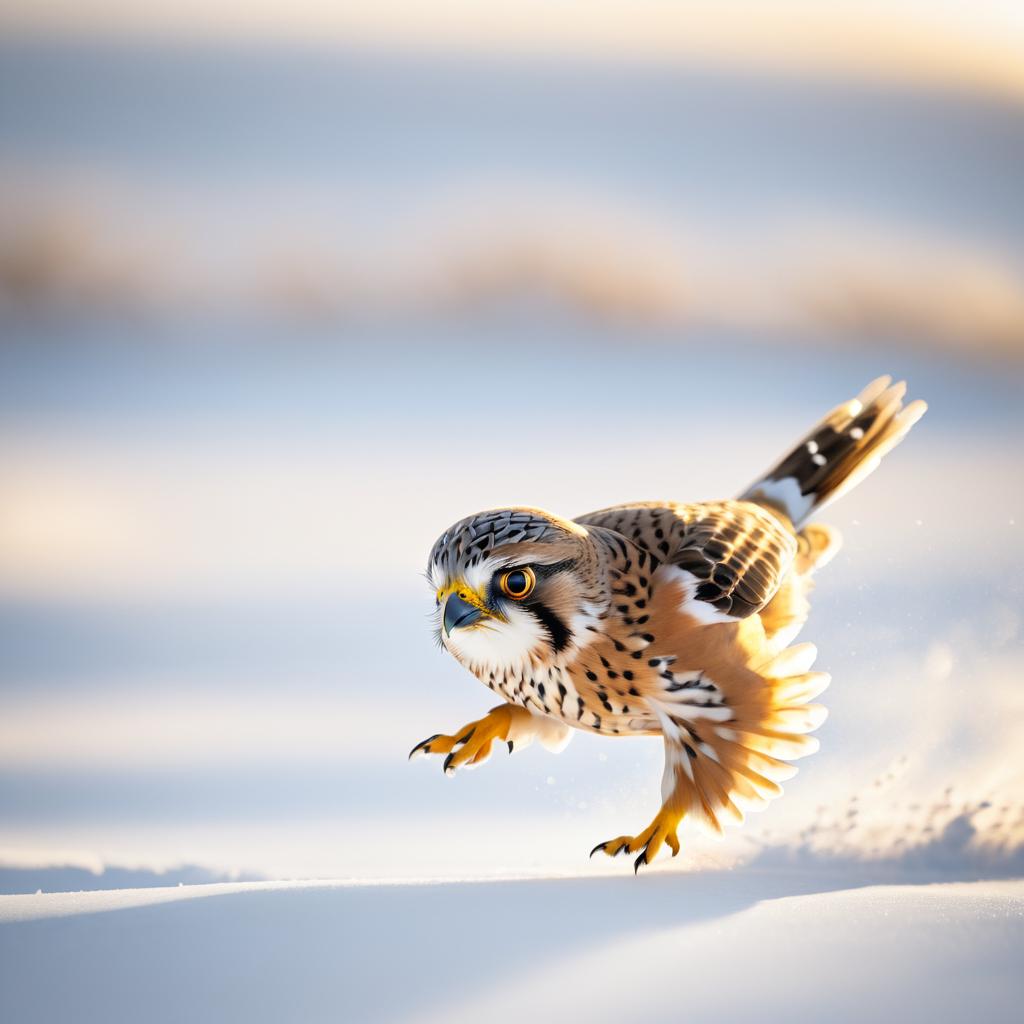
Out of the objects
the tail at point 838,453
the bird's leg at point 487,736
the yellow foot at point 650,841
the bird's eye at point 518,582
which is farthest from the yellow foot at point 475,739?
the tail at point 838,453

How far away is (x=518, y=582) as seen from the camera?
3.63 feet

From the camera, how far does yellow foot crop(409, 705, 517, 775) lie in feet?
4.38

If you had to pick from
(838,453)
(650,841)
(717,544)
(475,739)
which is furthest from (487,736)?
(838,453)

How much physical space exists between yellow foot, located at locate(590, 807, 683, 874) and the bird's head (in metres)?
0.23

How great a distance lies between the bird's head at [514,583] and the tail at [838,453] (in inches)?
16.2

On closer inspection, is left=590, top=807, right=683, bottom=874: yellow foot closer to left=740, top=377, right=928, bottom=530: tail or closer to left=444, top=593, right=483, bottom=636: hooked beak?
left=444, top=593, right=483, bottom=636: hooked beak

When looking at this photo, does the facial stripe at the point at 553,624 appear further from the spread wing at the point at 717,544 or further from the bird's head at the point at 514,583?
the spread wing at the point at 717,544

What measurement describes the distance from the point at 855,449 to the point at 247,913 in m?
0.87

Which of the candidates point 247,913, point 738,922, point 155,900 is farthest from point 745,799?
point 155,900

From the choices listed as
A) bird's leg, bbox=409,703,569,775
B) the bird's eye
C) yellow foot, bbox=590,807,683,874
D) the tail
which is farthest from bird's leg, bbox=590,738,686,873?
the tail

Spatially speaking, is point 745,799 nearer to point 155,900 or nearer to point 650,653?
point 650,653

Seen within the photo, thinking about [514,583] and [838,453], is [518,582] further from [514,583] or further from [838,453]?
[838,453]

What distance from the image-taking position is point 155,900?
1.29 metres

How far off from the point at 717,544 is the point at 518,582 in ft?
0.77
